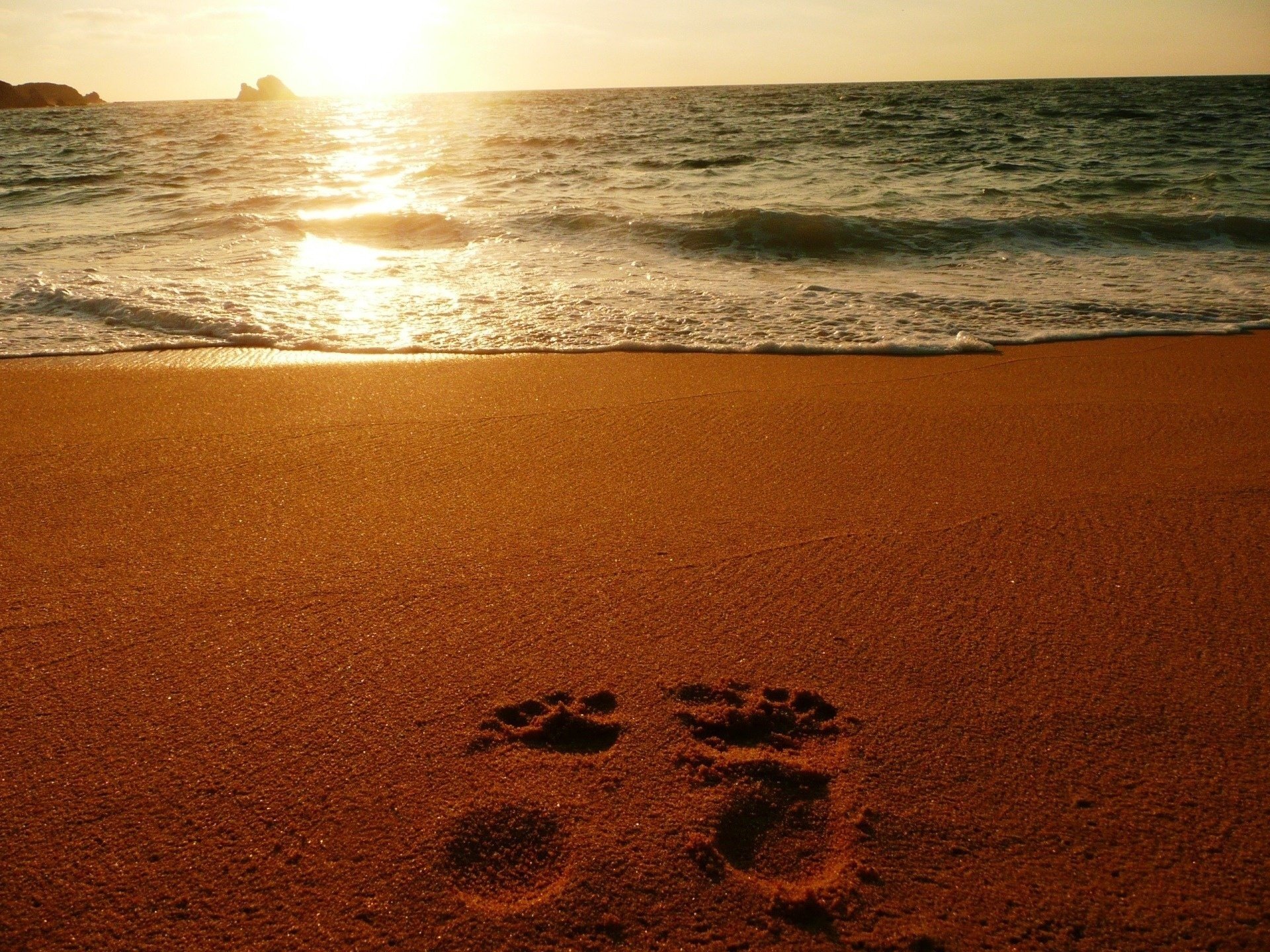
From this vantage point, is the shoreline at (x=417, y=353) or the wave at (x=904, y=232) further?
the wave at (x=904, y=232)

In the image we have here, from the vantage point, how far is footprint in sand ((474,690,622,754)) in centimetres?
159

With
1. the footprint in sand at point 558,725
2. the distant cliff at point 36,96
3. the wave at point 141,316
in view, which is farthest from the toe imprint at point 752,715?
the distant cliff at point 36,96

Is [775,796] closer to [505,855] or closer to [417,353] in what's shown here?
[505,855]

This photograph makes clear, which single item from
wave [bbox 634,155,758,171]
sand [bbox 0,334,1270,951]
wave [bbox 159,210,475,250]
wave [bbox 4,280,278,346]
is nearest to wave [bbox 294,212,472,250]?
wave [bbox 159,210,475,250]

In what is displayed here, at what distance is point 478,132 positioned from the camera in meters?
20.8

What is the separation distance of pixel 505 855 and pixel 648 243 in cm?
713

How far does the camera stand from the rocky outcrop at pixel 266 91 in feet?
258

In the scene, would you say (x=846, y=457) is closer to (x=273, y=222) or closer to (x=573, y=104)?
(x=273, y=222)

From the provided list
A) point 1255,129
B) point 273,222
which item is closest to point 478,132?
point 273,222

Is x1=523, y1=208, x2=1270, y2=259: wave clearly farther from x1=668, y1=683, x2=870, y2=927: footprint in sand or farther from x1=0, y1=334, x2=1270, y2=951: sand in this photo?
x1=668, y1=683, x2=870, y2=927: footprint in sand

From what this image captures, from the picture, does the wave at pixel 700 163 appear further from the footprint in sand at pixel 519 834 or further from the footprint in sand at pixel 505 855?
the footprint in sand at pixel 505 855

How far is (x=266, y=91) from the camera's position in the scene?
78562 millimetres

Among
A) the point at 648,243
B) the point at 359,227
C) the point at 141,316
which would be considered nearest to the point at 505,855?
the point at 141,316

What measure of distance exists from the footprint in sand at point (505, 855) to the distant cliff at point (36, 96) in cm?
7746
